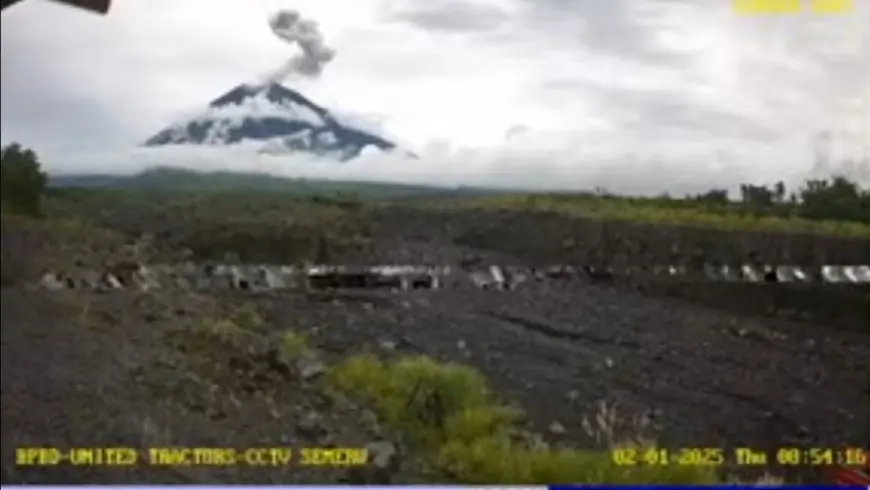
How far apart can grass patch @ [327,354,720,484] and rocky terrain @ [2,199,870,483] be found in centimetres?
2

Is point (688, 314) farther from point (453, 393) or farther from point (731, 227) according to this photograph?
point (453, 393)

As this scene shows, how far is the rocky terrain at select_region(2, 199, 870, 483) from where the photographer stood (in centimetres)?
198

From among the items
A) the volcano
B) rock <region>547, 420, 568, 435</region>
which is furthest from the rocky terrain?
the volcano

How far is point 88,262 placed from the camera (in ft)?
6.56

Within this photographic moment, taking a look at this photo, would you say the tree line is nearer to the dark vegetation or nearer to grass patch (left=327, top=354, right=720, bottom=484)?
the dark vegetation

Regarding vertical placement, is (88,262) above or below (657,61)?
below

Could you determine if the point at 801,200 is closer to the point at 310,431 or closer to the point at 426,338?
the point at 426,338

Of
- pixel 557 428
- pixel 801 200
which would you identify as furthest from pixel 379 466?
pixel 801 200

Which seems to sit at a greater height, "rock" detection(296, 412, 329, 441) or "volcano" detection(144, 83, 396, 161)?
"volcano" detection(144, 83, 396, 161)

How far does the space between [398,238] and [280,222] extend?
0.19m

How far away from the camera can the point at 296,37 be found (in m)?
2.03

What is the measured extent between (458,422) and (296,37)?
0.67 metres

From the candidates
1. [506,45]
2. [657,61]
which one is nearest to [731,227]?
[657,61]
